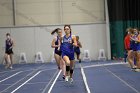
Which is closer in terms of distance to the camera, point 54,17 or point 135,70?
point 135,70

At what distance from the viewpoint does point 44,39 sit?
90.0 ft

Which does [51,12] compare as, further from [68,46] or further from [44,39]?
[68,46]

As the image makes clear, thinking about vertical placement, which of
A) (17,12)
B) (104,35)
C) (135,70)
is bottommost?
(135,70)

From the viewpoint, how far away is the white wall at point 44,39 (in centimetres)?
2727

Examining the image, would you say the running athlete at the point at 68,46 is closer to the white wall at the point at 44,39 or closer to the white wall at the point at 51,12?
the white wall at the point at 44,39

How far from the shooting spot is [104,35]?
2734cm

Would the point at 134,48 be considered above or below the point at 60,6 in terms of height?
below

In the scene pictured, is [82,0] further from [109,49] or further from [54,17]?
[109,49]

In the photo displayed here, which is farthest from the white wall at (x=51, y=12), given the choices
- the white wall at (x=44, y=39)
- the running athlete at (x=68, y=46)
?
the running athlete at (x=68, y=46)

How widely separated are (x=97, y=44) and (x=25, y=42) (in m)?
5.21

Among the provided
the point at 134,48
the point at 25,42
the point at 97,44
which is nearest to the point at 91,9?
the point at 97,44

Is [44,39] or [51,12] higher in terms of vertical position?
[51,12]

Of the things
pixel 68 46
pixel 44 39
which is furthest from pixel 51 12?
pixel 68 46

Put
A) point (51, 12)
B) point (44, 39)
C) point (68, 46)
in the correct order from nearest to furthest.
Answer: point (68, 46) → point (44, 39) → point (51, 12)
